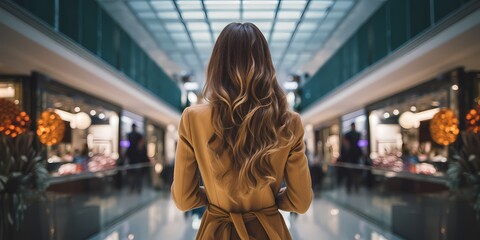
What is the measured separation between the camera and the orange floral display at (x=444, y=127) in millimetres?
7531

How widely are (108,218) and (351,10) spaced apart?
707cm

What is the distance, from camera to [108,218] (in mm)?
8406

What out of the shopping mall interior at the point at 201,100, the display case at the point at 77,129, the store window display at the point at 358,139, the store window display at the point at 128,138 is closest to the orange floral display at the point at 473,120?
the shopping mall interior at the point at 201,100

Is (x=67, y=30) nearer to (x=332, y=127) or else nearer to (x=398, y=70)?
(x=398, y=70)

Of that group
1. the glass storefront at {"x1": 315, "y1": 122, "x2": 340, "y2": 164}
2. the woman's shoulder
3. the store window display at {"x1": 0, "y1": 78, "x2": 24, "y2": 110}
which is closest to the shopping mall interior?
the store window display at {"x1": 0, "y1": 78, "x2": 24, "y2": 110}

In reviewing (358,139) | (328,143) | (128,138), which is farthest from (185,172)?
(328,143)

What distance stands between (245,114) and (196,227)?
7.28 metres

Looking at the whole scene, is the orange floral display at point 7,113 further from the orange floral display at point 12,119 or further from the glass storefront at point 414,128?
the glass storefront at point 414,128

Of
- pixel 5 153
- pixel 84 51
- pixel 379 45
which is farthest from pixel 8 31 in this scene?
pixel 379 45

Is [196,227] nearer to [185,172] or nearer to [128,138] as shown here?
[128,138]

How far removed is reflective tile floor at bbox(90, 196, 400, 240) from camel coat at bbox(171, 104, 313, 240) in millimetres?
6036

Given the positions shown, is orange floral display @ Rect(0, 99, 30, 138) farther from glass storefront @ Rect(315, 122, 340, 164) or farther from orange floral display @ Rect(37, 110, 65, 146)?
glass storefront @ Rect(315, 122, 340, 164)

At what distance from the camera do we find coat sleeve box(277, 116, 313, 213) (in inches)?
54.2

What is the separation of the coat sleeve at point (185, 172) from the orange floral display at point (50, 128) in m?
6.94
